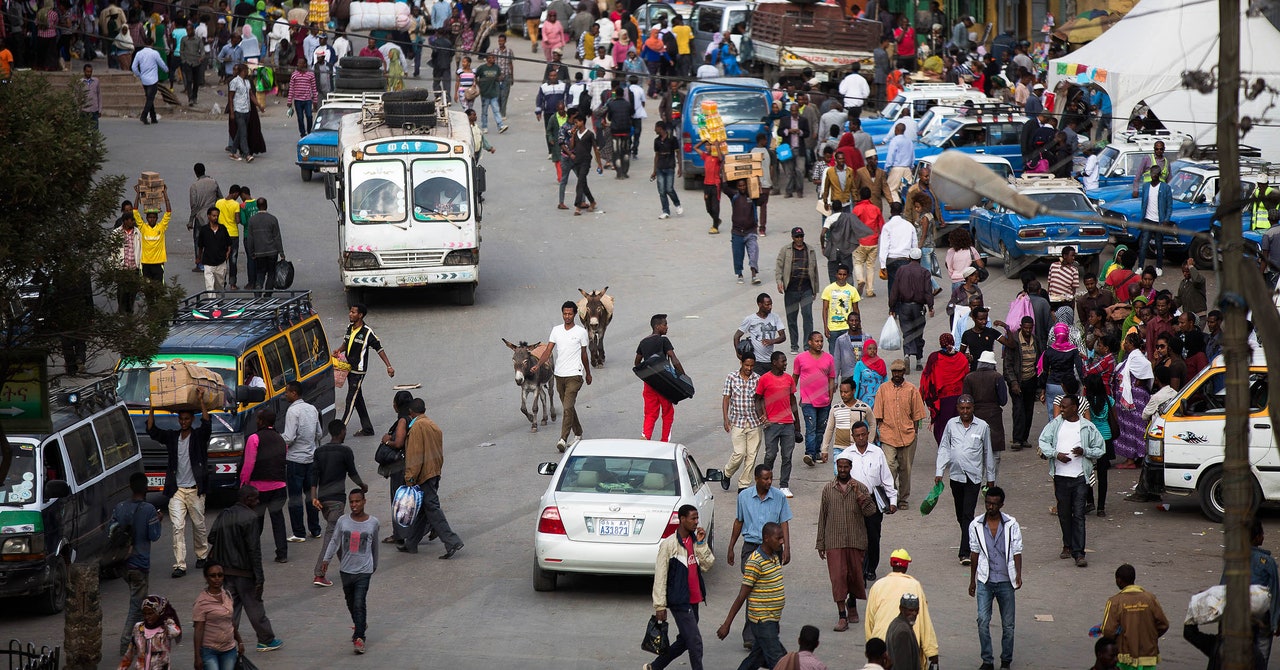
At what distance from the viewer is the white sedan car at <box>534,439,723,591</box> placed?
13.1m

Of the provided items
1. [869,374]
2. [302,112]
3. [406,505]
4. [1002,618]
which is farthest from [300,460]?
[302,112]

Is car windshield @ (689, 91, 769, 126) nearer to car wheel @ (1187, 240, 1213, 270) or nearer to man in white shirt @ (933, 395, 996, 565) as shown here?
car wheel @ (1187, 240, 1213, 270)

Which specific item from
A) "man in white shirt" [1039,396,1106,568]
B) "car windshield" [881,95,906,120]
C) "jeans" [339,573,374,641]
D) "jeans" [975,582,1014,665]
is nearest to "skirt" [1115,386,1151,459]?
"man in white shirt" [1039,396,1106,568]

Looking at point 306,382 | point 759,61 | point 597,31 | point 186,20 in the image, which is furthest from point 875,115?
point 306,382

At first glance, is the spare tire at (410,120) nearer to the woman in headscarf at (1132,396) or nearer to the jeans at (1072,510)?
the woman in headscarf at (1132,396)

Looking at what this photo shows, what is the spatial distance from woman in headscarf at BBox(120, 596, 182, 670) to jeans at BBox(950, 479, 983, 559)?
6.90 meters

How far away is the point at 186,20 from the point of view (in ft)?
141

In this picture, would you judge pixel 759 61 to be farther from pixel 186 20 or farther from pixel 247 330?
pixel 247 330

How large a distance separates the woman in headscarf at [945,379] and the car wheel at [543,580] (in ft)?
16.4

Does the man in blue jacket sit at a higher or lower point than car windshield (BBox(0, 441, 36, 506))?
higher

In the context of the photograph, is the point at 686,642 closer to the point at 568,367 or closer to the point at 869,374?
the point at 869,374

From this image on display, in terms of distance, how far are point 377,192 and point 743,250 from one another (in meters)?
5.72

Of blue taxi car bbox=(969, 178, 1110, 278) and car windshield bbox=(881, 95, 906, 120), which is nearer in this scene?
blue taxi car bbox=(969, 178, 1110, 278)

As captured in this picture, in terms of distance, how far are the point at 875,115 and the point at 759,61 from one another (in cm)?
473
